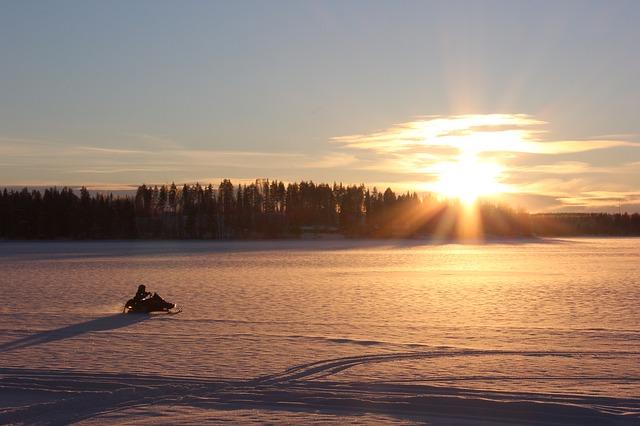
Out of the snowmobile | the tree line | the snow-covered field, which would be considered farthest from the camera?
the tree line

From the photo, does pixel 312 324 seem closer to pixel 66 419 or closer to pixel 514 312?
pixel 514 312

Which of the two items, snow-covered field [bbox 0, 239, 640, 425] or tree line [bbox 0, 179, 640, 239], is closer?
snow-covered field [bbox 0, 239, 640, 425]

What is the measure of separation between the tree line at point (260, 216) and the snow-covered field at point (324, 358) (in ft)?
336

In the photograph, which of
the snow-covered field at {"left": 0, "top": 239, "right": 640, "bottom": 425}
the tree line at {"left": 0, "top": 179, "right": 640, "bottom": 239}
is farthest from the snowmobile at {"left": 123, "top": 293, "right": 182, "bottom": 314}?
the tree line at {"left": 0, "top": 179, "right": 640, "bottom": 239}

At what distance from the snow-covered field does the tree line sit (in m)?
102

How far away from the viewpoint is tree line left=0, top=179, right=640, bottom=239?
12144 cm

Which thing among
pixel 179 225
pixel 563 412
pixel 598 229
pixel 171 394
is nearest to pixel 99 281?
pixel 171 394

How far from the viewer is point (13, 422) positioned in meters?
8.18

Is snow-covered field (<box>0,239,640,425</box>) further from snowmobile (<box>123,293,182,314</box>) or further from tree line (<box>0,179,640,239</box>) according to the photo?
tree line (<box>0,179,640,239</box>)

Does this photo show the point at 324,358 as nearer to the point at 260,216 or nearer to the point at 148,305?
the point at 148,305

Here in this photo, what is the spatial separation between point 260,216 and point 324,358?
151884 mm

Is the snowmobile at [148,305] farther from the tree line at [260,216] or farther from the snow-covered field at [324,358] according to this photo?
the tree line at [260,216]

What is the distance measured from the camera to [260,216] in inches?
6432

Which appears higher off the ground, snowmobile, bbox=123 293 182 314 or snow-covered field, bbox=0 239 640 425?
snowmobile, bbox=123 293 182 314
